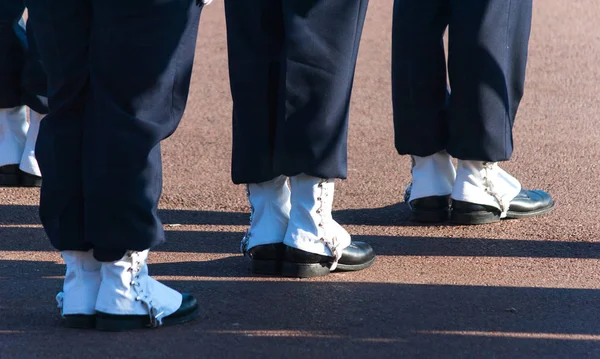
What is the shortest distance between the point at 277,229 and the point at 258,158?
261 mm

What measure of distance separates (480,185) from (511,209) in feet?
0.65

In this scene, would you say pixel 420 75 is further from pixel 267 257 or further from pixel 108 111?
pixel 108 111

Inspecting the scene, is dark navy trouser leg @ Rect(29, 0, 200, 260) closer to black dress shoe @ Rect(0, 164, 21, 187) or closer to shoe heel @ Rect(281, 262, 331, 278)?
shoe heel @ Rect(281, 262, 331, 278)

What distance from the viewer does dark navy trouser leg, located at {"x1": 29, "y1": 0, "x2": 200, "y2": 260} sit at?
273 cm

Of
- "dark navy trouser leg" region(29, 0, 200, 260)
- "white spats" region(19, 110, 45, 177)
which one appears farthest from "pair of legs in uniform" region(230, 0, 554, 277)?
"white spats" region(19, 110, 45, 177)

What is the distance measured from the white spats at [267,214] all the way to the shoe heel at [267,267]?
67 mm

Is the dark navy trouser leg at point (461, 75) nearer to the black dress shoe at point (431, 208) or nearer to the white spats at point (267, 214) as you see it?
the black dress shoe at point (431, 208)

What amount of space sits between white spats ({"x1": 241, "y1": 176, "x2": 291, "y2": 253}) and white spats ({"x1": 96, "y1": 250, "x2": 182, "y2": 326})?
58 centimetres

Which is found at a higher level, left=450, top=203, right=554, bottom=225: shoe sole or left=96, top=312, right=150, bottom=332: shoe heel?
left=450, top=203, right=554, bottom=225: shoe sole

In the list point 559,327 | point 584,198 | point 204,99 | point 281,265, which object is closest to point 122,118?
point 281,265

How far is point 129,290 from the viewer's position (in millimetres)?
2939

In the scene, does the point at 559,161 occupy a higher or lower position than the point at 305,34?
lower

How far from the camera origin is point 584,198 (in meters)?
4.38

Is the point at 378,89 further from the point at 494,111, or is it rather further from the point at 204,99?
the point at 494,111
